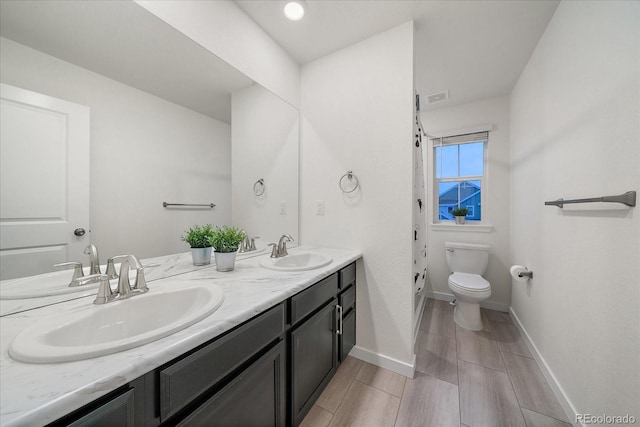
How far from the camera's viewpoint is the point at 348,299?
1.60 meters

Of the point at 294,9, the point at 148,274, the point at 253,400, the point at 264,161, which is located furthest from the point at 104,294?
the point at 294,9

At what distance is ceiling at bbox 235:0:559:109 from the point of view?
144cm

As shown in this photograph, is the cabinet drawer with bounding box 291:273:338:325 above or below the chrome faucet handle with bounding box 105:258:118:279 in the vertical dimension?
below

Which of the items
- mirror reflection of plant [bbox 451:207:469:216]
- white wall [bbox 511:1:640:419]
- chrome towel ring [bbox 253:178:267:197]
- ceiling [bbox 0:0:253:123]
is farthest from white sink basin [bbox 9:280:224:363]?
mirror reflection of plant [bbox 451:207:469:216]

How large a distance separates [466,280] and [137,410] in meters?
2.55

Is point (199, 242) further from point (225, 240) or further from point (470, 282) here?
point (470, 282)

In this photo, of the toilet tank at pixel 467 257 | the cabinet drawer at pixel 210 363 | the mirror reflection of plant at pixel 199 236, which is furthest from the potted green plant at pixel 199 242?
the toilet tank at pixel 467 257

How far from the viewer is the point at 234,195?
148 cm

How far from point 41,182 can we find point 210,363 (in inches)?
34.5

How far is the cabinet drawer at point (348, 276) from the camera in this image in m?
1.49

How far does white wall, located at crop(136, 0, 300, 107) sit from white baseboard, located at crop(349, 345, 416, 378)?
2141 mm

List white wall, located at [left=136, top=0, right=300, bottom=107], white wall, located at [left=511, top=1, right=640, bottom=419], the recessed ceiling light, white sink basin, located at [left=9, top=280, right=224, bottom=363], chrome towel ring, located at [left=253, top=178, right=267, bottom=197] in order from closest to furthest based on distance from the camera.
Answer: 1. white sink basin, located at [left=9, top=280, right=224, bottom=363]
2. white wall, located at [left=511, top=1, right=640, bottom=419]
3. white wall, located at [left=136, top=0, right=300, bottom=107]
4. the recessed ceiling light
5. chrome towel ring, located at [left=253, top=178, right=267, bottom=197]

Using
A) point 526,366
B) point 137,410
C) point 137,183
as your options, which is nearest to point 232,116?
point 137,183

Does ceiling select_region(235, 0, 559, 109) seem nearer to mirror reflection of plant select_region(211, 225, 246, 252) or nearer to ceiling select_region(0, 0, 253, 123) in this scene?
ceiling select_region(0, 0, 253, 123)
